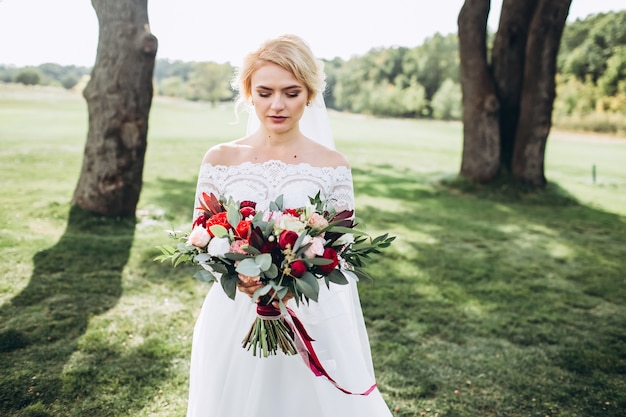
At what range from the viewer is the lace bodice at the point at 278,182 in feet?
8.59

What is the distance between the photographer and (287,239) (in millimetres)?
2010

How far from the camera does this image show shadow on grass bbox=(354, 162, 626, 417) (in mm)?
3910

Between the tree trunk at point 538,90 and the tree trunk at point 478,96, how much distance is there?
0.54m

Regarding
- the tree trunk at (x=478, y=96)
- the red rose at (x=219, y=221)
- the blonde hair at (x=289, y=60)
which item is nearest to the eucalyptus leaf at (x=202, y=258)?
the red rose at (x=219, y=221)

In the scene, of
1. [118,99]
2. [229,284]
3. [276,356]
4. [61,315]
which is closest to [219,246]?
[229,284]

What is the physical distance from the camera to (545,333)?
4.89 m

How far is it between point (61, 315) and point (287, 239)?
143 inches

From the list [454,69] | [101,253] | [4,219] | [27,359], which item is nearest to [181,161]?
[4,219]

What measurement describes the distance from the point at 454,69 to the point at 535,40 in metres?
55.3

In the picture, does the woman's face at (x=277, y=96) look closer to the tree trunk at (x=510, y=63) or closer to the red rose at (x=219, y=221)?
the red rose at (x=219, y=221)

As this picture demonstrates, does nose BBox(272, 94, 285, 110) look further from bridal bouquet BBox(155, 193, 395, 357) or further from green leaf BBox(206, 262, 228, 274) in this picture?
green leaf BBox(206, 262, 228, 274)

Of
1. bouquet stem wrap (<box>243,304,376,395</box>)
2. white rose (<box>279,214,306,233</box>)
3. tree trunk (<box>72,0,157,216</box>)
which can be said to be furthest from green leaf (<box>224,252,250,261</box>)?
tree trunk (<box>72,0,157,216</box>)

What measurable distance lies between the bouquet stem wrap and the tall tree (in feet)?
32.1

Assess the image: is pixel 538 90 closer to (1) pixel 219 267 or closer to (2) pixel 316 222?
(2) pixel 316 222
